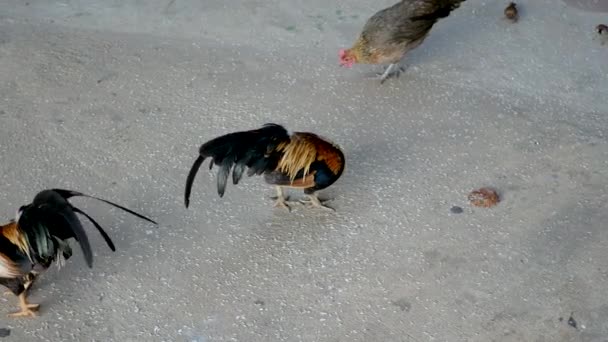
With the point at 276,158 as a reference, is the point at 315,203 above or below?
below

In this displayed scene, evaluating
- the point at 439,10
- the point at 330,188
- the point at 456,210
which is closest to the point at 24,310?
the point at 330,188

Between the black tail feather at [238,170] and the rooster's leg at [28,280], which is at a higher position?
the black tail feather at [238,170]

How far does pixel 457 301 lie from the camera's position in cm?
402

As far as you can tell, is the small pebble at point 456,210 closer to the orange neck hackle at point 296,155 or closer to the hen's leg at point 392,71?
the orange neck hackle at point 296,155

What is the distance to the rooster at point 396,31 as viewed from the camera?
5277mm

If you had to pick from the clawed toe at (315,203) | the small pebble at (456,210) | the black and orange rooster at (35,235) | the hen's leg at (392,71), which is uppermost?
the black and orange rooster at (35,235)

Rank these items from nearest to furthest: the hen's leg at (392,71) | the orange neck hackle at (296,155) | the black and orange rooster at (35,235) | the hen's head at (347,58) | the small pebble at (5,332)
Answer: the black and orange rooster at (35,235)
the small pebble at (5,332)
the orange neck hackle at (296,155)
the hen's head at (347,58)
the hen's leg at (392,71)

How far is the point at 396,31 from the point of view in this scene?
5.28 meters

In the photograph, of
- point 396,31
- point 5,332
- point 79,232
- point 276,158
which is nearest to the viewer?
point 79,232

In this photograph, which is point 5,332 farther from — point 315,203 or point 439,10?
point 439,10

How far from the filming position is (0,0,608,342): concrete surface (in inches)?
156

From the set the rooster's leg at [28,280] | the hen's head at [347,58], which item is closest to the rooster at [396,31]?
the hen's head at [347,58]

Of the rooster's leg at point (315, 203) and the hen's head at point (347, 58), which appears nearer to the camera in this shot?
the rooster's leg at point (315, 203)

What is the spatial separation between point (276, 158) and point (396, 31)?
65.4 inches
